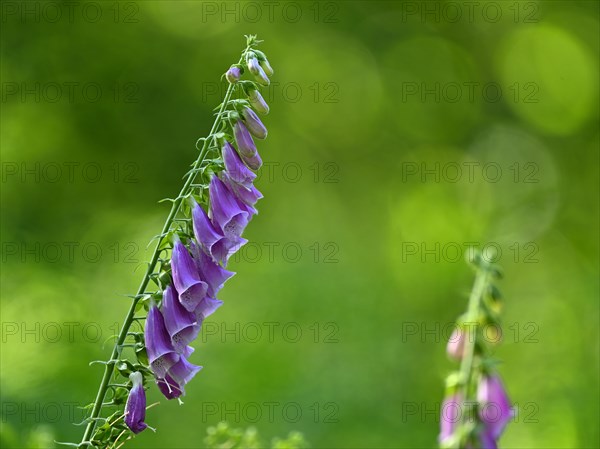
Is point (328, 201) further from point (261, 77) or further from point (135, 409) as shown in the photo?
point (135, 409)

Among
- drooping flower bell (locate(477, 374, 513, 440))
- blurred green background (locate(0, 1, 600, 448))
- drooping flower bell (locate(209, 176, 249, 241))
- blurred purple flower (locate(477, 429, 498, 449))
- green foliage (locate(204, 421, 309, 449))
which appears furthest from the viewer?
blurred green background (locate(0, 1, 600, 448))

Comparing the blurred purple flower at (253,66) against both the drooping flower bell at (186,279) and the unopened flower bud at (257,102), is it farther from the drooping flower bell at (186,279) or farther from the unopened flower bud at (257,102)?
the drooping flower bell at (186,279)

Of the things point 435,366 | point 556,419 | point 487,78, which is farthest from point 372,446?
point 487,78

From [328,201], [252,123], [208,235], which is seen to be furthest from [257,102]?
[328,201]

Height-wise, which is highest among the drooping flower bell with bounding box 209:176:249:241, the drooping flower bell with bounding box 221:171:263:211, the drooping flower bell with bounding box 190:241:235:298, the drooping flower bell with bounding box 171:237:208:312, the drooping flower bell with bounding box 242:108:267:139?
the drooping flower bell with bounding box 242:108:267:139

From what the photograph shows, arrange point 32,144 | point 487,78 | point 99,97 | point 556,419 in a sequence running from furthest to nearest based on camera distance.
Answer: point 487,78, point 99,97, point 32,144, point 556,419

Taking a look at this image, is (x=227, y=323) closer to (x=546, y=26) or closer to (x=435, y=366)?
(x=435, y=366)

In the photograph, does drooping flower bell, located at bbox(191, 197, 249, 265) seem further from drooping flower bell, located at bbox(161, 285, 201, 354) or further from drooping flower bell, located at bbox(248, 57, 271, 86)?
drooping flower bell, located at bbox(248, 57, 271, 86)

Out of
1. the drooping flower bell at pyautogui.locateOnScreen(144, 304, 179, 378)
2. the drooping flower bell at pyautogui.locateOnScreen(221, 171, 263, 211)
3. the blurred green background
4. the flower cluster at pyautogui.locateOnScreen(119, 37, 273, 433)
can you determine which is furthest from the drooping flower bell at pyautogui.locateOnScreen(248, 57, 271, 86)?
the blurred green background
